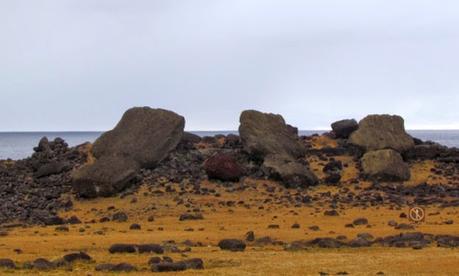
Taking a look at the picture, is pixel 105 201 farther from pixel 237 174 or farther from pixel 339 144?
pixel 339 144

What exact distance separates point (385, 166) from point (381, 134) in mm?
4267

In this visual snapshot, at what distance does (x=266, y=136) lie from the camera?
51.7 m

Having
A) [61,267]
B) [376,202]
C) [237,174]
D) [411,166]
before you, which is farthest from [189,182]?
[61,267]

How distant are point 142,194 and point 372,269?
972 inches

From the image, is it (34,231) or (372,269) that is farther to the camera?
(34,231)

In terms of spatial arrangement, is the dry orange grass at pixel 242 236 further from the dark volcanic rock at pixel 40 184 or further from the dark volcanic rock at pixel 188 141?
the dark volcanic rock at pixel 188 141

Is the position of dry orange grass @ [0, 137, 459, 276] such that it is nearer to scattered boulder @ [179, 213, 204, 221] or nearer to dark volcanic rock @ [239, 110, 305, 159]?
scattered boulder @ [179, 213, 204, 221]

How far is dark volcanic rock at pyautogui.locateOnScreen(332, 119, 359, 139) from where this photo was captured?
188 ft

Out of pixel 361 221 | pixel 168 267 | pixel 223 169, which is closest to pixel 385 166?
pixel 223 169

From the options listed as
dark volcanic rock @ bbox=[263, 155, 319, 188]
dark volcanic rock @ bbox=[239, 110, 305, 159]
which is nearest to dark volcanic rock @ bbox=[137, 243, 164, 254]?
dark volcanic rock @ bbox=[263, 155, 319, 188]

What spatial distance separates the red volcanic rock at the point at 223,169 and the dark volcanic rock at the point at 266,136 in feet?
7.70

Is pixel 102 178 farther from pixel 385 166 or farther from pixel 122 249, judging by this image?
pixel 122 249

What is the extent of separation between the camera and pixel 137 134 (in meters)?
49.9

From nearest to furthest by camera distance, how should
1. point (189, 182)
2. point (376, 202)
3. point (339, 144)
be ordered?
point (376, 202) < point (189, 182) < point (339, 144)
